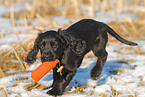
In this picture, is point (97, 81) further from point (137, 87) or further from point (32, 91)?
point (32, 91)

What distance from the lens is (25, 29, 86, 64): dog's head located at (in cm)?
299

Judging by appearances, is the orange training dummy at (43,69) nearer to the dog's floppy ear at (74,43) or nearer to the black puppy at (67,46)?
the black puppy at (67,46)

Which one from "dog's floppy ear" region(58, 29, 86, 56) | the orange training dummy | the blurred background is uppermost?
"dog's floppy ear" region(58, 29, 86, 56)

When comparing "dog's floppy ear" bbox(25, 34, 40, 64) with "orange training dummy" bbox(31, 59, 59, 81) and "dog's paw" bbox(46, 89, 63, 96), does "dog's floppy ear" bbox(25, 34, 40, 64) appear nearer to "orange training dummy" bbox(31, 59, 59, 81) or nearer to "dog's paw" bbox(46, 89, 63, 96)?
"orange training dummy" bbox(31, 59, 59, 81)

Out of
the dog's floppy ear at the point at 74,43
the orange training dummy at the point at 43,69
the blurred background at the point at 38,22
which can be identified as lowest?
the blurred background at the point at 38,22

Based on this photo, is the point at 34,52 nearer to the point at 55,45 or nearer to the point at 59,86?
the point at 55,45

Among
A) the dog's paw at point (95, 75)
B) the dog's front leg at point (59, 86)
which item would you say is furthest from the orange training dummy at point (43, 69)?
the dog's paw at point (95, 75)

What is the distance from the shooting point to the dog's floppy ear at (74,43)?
3.25 m

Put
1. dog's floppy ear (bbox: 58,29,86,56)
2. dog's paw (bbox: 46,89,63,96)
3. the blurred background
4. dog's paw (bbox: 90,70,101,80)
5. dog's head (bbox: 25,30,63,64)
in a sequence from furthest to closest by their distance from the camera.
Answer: the blurred background
dog's paw (bbox: 90,70,101,80)
dog's floppy ear (bbox: 58,29,86,56)
dog's paw (bbox: 46,89,63,96)
dog's head (bbox: 25,30,63,64)

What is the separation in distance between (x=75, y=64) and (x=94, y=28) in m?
0.88

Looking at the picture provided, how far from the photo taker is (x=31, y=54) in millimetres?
3402

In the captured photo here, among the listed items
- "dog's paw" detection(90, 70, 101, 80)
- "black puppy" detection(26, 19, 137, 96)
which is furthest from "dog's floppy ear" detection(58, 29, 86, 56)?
"dog's paw" detection(90, 70, 101, 80)

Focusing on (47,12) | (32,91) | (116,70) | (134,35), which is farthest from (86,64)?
(47,12)

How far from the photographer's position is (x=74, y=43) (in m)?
3.31
